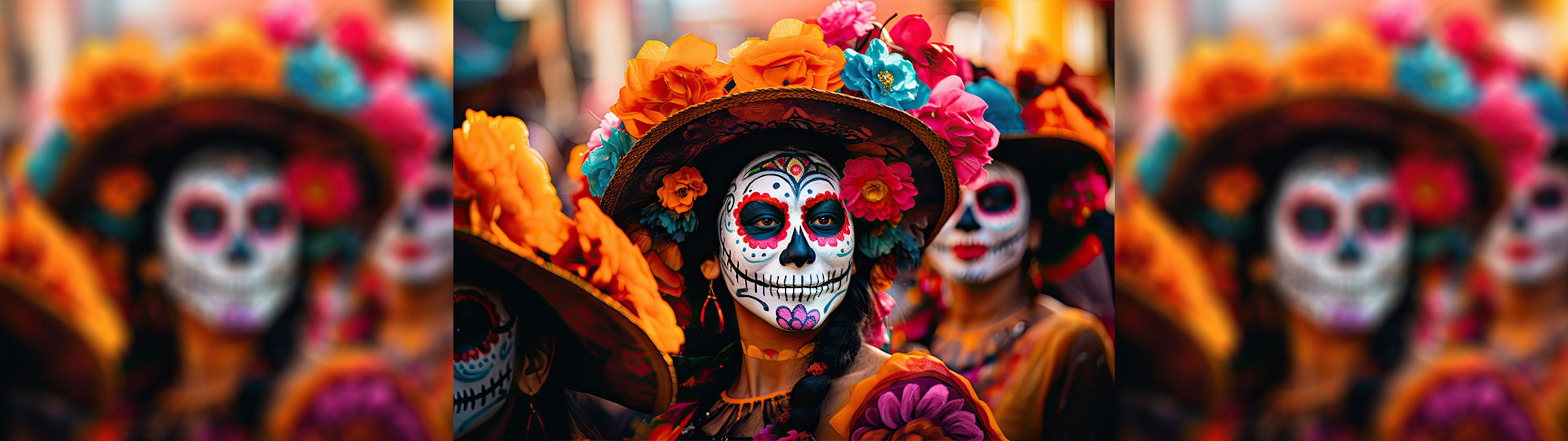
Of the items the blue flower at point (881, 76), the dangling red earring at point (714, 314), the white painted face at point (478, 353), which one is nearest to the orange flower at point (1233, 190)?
the blue flower at point (881, 76)

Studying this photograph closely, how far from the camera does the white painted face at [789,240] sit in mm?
1704

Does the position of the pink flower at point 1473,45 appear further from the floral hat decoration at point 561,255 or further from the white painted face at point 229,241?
the white painted face at point 229,241

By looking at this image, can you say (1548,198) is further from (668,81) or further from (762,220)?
(668,81)

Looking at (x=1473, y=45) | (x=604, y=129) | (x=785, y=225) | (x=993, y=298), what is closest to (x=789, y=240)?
(x=785, y=225)

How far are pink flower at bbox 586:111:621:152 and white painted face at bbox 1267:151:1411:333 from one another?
1555 millimetres

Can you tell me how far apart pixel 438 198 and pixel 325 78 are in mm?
416

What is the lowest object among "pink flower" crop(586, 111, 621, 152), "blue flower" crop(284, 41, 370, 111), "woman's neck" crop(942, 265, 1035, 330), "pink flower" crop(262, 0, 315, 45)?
"woman's neck" crop(942, 265, 1035, 330)

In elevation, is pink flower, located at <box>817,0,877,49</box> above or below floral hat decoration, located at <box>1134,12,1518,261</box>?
above

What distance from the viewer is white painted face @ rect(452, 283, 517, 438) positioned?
188 centimetres

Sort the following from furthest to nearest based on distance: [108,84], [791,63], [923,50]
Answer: [108,84], [923,50], [791,63]

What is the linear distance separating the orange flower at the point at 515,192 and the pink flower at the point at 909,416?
82cm

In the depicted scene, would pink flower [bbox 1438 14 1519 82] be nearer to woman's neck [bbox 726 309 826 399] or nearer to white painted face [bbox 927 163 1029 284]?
white painted face [bbox 927 163 1029 284]

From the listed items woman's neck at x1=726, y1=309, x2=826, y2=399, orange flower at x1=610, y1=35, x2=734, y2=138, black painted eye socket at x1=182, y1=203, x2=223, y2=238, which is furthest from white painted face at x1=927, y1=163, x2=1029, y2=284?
black painted eye socket at x1=182, y1=203, x2=223, y2=238

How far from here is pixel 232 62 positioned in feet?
6.42
